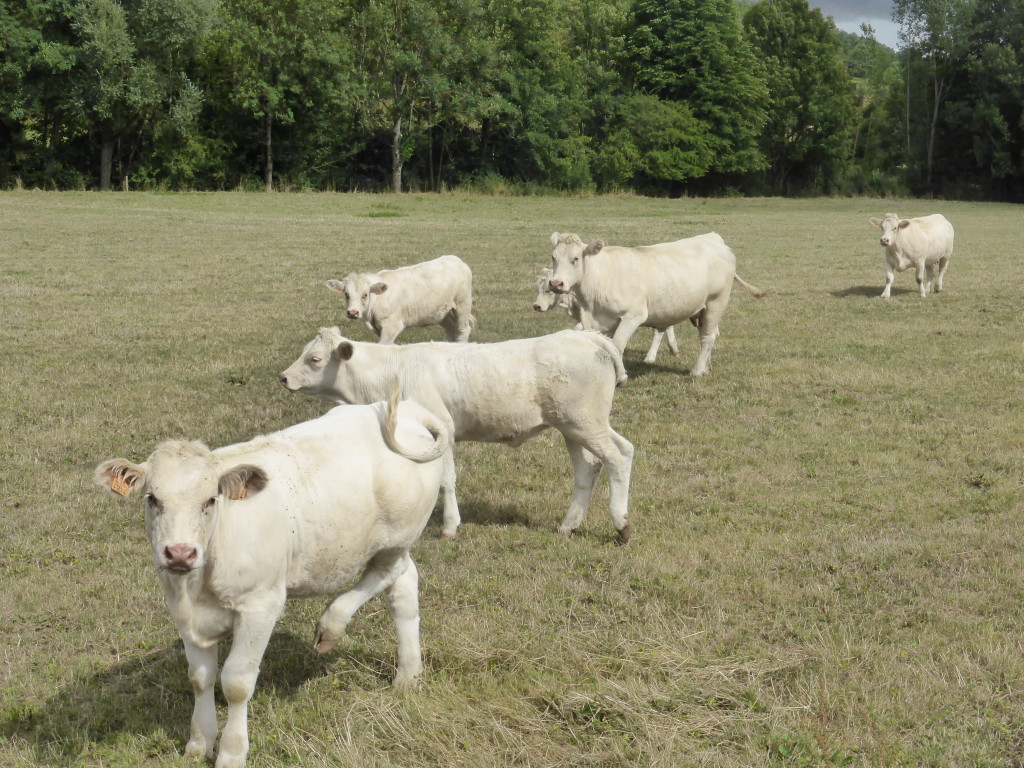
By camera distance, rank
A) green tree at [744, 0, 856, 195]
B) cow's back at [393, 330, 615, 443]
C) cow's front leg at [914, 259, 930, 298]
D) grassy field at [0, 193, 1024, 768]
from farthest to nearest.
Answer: green tree at [744, 0, 856, 195] < cow's front leg at [914, 259, 930, 298] < cow's back at [393, 330, 615, 443] < grassy field at [0, 193, 1024, 768]

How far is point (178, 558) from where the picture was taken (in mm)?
4484

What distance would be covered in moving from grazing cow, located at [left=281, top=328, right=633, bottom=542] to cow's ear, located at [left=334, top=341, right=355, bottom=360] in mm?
479

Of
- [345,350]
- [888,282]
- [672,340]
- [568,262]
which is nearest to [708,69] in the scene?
[888,282]

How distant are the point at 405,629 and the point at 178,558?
5.66ft

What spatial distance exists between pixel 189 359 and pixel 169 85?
3853 cm

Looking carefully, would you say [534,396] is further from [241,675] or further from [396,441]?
[241,675]

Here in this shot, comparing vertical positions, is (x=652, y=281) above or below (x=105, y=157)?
below

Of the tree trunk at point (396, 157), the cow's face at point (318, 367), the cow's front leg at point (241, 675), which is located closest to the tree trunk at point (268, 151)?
the tree trunk at point (396, 157)

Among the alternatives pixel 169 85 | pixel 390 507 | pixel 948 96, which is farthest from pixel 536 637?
pixel 948 96

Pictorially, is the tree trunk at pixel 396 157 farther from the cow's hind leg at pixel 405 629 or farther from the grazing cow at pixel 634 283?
the cow's hind leg at pixel 405 629

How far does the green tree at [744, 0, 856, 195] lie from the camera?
68.5 metres

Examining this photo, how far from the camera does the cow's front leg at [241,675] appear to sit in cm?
495

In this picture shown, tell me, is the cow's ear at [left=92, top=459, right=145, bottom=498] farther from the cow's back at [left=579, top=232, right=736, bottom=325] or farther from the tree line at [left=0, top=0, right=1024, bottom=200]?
the tree line at [left=0, top=0, right=1024, bottom=200]

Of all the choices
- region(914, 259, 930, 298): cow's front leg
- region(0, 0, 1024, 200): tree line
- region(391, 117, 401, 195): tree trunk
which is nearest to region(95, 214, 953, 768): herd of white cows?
region(914, 259, 930, 298): cow's front leg
